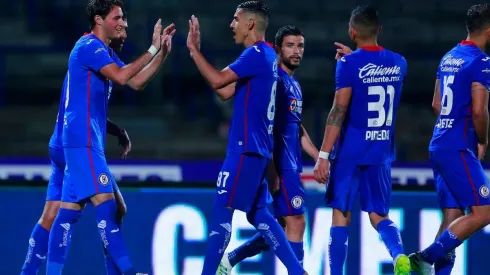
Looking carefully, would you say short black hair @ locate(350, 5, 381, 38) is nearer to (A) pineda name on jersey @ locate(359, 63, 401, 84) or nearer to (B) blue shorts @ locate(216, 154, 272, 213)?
(A) pineda name on jersey @ locate(359, 63, 401, 84)

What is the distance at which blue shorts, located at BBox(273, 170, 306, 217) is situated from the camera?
20.5 feet

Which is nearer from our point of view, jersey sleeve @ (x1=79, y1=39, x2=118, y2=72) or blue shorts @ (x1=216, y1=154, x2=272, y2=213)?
jersey sleeve @ (x1=79, y1=39, x2=118, y2=72)

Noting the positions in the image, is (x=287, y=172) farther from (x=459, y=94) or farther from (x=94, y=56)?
(x=94, y=56)

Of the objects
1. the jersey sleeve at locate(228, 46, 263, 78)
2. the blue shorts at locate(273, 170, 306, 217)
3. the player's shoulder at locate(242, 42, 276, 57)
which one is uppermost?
the player's shoulder at locate(242, 42, 276, 57)

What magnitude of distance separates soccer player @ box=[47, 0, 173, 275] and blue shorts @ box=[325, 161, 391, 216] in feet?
4.03

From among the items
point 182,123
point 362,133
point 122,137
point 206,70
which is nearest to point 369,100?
point 362,133

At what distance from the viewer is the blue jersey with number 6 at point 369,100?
5.81 meters

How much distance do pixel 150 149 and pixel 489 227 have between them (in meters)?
3.52

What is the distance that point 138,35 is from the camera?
33.7 feet

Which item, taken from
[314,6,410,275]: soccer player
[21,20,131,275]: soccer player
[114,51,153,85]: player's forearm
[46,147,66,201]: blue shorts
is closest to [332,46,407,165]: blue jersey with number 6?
[314,6,410,275]: soccer player

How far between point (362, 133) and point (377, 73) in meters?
0.35

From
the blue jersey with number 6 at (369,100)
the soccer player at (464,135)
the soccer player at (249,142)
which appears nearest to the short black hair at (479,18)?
the soccer player at (464,135)

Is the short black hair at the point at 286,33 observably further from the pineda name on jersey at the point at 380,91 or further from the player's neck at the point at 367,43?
the pineda name on jersey at the point at 380,91

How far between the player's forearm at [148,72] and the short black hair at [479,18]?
180 cm
